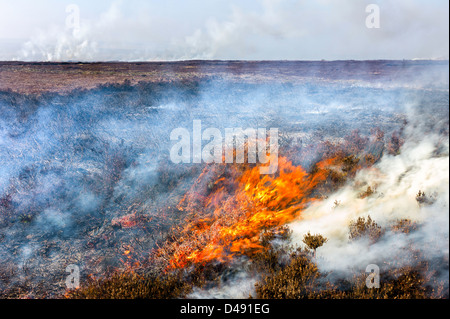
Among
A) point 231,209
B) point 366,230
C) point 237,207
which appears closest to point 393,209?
point 366,230

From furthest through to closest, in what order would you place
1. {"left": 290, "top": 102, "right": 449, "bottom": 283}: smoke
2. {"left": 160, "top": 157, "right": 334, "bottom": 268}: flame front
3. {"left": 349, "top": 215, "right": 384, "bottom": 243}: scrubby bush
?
{"left": 160, "top": 157, "right": 334, "bottom": 268}: flame front
{"left": 349, "top": 215, "right": 384, "bottom": 243}: scrubby bush
{"left": 290, "top": 102, "right": 449, "bottom": 283}: smoke

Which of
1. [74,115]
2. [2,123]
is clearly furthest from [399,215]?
[2,123]

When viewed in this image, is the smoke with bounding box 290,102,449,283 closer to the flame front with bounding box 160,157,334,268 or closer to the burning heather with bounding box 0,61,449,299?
the burning heather with bounding box 0,61,449,299

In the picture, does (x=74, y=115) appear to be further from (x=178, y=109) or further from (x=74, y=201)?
(x=74, y=201)

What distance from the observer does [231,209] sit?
6711 mm

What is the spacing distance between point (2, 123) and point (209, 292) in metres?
11.8

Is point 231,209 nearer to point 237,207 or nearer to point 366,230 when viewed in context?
point 237,207

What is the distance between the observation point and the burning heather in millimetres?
4676

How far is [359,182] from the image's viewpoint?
6395mm

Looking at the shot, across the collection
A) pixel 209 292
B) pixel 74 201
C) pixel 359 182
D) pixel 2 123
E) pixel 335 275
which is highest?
pixel 2 123

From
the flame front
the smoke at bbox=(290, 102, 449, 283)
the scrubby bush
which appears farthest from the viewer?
the flame front

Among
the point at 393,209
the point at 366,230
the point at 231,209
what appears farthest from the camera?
the point at 231,209

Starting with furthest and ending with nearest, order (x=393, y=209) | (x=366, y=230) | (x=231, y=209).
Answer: (x=231, y=209), (x=393, y=209), (x=366, y=230)

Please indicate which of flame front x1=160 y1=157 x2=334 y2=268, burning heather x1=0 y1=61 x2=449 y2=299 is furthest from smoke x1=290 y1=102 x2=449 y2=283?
flame front x1=160 y1=157 x2=334 y2=268
